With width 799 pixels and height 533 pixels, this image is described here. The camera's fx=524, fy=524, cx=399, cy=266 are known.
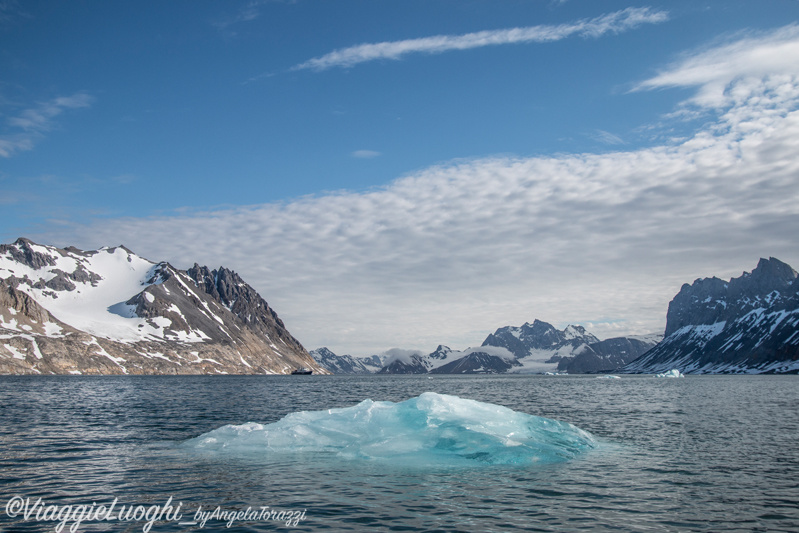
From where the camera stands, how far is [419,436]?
110 ft

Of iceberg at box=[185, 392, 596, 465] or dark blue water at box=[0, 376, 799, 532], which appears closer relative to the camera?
dark blue water at box=[0, 376, 799, 532]

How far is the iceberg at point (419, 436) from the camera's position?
3147 cm

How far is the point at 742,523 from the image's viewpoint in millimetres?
19141

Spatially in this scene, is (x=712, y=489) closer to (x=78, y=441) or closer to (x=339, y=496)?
(x=339, y=496)

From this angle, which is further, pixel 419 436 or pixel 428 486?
pixel 419 436

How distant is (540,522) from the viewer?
18.9m

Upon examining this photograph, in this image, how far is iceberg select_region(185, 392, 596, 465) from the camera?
31.5 m

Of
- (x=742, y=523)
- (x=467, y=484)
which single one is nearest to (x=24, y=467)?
(x=467, y=484)

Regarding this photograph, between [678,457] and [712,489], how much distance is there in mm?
8868

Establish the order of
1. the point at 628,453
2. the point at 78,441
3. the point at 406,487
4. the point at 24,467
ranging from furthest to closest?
1. the point at 78,441
2. the point at 628,453
3. the point at 24,467
4. the point at 406,487

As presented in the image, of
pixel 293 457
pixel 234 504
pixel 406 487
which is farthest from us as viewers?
pixel 293 457

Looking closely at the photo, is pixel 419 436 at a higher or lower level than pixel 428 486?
higher

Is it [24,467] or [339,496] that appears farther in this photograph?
[24,467]

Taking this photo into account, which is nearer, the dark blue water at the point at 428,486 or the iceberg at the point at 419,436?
the dark blue water at the point at 428,486
